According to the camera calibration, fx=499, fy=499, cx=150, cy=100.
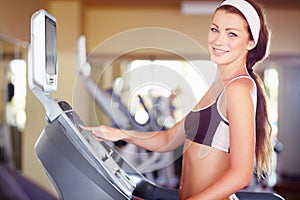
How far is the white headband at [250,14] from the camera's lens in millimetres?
1179

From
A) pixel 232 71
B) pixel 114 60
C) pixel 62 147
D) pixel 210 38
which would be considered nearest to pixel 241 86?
pixel 232 71

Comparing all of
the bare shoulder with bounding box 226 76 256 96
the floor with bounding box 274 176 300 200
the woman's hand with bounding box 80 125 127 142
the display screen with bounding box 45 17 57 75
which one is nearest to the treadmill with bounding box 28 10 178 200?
the display screen with bounding box 45 17 57 75

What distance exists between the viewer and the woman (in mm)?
1117

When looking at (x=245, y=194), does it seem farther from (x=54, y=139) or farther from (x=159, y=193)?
(x=54, y=139)

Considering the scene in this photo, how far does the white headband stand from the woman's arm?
0.97 feet

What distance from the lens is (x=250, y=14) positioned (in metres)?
1.18

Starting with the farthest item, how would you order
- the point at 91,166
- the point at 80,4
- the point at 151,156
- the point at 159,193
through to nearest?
the point at 80,4 → the point at 151,156 → the point at 159,193 → the point at 91,166

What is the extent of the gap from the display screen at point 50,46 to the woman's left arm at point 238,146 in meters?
0.40

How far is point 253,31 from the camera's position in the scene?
118cm

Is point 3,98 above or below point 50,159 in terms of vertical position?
below

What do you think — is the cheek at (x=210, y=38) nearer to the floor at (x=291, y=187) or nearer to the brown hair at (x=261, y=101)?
the brown hair at (x=261, y=101)

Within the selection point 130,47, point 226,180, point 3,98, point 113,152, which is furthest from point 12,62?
point 226,180

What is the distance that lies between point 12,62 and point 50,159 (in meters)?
2.56

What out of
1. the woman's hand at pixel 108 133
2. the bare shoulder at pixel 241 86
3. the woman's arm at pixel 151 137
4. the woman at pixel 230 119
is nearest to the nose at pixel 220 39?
the woman at pixel 230 119
